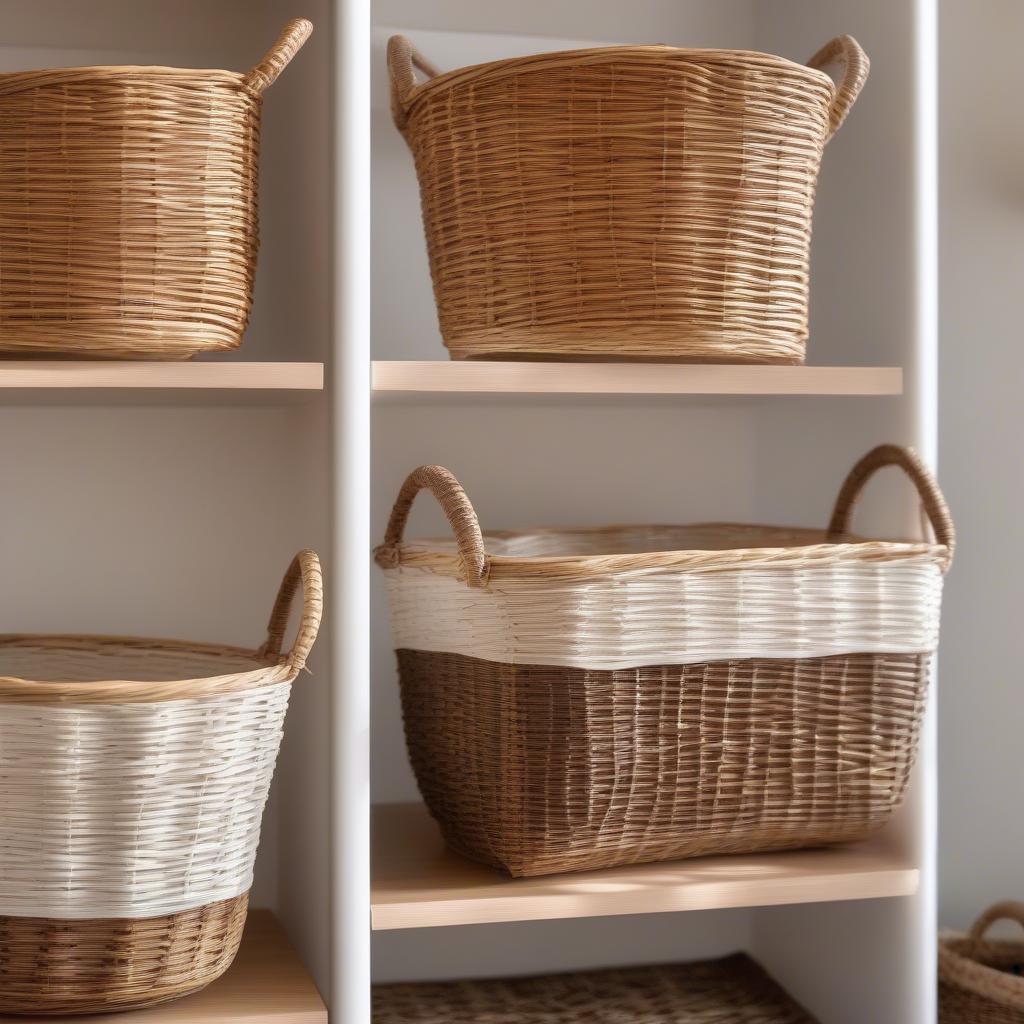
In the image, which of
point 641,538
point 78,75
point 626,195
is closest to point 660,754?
point 641,538

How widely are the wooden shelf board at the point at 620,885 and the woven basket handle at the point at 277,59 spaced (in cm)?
72

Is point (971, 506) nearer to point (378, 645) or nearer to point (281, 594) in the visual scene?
point (378, 645)

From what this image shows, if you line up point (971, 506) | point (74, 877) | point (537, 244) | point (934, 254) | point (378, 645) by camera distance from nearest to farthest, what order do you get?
point (74, 877), point (537, 244), point (934, 254), point (378, 645), point (971, 506)

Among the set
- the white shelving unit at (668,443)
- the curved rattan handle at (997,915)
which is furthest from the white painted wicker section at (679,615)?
the curved rattan handle at (997,915)

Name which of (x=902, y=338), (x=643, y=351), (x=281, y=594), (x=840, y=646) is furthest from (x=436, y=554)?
(x=902, y=338)

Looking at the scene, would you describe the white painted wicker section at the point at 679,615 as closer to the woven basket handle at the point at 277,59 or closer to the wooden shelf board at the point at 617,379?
the wooden shelf board at the point at 617,379

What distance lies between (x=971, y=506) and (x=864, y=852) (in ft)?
1.85

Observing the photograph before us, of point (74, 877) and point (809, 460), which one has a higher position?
point (809, 460)

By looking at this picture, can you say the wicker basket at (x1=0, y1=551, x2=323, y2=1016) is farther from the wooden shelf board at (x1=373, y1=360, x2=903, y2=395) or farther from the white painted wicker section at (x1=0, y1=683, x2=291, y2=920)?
the wooden shelf board at (x1=373, y1=360, x2=903, y2=395)

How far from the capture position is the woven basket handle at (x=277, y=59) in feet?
3.68

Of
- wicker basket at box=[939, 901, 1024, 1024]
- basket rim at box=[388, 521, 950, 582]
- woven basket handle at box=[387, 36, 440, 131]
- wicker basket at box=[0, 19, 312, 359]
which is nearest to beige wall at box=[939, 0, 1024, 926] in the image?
wicker basket at box=[939, 901, 1024, 1024]

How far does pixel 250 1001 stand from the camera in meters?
1.15

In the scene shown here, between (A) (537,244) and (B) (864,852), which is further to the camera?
(B) (864,852)

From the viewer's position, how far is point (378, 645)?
60.9 inches
